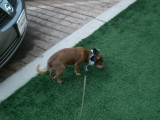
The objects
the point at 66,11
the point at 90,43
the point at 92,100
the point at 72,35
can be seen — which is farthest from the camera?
the point at 66,11

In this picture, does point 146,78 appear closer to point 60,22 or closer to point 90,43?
point 90,43

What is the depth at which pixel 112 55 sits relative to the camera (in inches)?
161

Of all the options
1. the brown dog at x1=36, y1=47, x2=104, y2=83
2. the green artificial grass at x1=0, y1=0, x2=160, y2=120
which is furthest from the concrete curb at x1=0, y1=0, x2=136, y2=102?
the brown dog at x1=36, y1=47, x2=104, y2=83

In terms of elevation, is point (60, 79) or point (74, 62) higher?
point (74, 62)

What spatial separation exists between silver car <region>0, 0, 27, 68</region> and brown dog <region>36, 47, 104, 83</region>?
0.66 metres

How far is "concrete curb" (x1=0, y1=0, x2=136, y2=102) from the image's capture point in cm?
365

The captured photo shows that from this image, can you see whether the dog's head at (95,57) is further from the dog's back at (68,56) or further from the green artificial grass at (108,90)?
the green artificial grass at (108,90)

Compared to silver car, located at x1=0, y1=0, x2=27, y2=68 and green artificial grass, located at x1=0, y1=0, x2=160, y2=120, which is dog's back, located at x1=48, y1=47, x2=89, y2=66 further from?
silver car, located at x1=0, y1=0, x2=27, y2=68

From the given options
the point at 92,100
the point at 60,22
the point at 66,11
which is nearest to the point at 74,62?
the point at 92,100

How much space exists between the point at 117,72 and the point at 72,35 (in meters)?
1.52

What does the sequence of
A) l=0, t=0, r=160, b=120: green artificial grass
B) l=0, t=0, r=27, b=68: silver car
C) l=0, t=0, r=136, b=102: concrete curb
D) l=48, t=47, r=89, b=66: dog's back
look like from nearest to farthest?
l=0, t=0, r=160, b=120: green artificial grass → l=48, t=47, r=89, b=66: dog's back → l=0, t=0, r=27, b=68: silver car → l=0, t=0, r=136, b=102: concrete curb

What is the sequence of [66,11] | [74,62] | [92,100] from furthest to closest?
[66,11] → [74,62] → [92,100]

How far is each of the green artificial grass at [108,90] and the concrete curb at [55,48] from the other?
6.4 inches

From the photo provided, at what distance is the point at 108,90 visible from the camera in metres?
3.43
